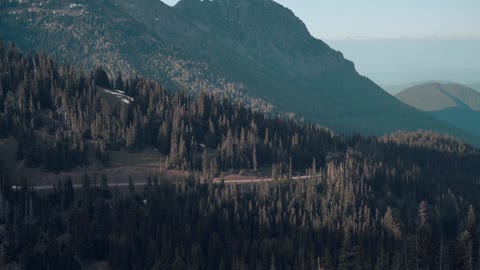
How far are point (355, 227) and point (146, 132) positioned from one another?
68.0 meters

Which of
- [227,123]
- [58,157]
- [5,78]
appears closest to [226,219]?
[58,157]

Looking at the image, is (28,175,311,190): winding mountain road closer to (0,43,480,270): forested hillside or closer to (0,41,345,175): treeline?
(0,43,480,270): forested hillside

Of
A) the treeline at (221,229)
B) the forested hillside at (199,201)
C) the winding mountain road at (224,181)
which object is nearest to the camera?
the treeline at (221,229)

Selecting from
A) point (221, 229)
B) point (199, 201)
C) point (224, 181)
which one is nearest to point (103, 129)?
point (224, 181)

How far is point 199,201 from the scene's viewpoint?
137250mm

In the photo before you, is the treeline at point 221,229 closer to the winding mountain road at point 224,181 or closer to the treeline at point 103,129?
the winding mountain road at point 224,181

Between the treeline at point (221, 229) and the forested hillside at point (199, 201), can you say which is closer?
the treeline at point (221, 229)

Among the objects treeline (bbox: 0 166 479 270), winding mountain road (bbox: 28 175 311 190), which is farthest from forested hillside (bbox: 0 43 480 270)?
Answer: winding mountain road (bbox: 28 175 311 190)

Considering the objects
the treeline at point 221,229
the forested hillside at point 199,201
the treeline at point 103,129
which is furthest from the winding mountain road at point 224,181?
the treeline at point 103,129

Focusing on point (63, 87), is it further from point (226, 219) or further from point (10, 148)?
point (226, 219)

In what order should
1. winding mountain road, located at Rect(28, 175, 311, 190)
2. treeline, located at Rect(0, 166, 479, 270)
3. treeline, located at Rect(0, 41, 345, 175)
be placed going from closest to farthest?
treeline, located at Rect(0, 166, 479, 270) < winding mountain road, located at Rect(28, 175, 311, 190) < treeline, located at Rect(0, 41, 345, 175)

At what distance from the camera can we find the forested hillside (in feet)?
376

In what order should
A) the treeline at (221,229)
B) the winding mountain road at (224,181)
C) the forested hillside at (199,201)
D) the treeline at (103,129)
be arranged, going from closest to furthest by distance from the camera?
the treeline at (221,229) → the forested hillside at (199,201) → the winding mountain road at (224,181) → the treeline at (103,129)

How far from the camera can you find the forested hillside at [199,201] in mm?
114688
